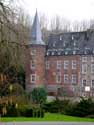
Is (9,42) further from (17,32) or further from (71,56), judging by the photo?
(71,56)

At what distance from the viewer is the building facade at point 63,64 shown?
75088 mm

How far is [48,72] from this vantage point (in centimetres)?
7825

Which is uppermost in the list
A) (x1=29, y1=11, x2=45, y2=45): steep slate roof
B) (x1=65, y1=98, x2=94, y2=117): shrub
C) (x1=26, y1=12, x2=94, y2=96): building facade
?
(x1=29, y1=11, x2=45, y2=45): steep slate roof

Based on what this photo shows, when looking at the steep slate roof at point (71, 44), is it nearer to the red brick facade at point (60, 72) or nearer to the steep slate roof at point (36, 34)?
the red brick facade at point (60, 72)

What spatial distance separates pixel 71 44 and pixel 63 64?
4.45 meters

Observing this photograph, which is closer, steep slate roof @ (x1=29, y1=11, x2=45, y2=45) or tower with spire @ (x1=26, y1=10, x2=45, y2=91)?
tower with spire @ (x1=26, y1=10, x2=45, y2=91)

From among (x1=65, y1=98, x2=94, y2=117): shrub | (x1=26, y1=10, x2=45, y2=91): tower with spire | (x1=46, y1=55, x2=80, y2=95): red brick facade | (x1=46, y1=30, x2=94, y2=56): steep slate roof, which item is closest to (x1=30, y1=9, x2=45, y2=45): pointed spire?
(x1=26, y1=10, x2=45, y2=91): tower with spire

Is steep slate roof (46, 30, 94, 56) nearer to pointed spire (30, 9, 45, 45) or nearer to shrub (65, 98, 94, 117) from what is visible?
pointed spire (30, 9, 45, 45)

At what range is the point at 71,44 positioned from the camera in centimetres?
7844

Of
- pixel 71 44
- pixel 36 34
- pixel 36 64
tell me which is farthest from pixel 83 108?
pixel 71 44

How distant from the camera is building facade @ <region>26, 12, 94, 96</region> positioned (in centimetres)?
7509

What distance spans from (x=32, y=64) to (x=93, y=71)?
11.8 m

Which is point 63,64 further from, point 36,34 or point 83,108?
point 83,108

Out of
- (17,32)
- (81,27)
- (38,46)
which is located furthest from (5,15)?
(81,27)
